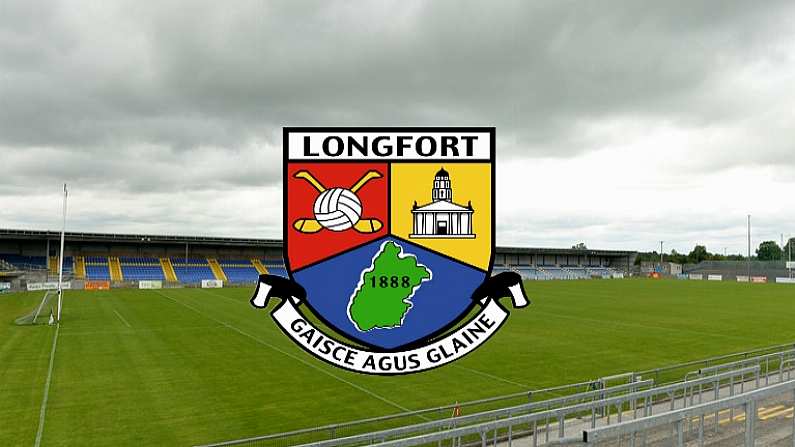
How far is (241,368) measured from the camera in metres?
22.0

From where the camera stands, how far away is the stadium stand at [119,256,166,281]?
76500 millimetres

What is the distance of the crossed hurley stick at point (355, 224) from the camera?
22.2 ft

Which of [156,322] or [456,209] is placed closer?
[456,209]

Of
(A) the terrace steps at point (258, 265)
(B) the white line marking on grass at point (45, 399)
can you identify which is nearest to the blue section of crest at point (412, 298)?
(B) the white line marking on grass at point (45, 399)

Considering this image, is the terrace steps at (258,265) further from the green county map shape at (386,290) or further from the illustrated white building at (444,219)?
the illustrated white building at (444,219)

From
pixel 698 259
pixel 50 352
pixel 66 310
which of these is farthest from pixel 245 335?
pixel 698 259

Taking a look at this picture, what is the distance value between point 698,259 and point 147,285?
17754cm

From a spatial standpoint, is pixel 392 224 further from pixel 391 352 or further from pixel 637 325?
pixel 637 325

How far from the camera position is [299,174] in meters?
6.86

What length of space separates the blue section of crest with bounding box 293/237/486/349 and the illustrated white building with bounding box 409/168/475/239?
0.81 ft

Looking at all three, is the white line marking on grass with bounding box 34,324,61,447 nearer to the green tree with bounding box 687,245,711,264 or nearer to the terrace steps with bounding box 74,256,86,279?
the terrace steps with bounding box 74,256,86,279

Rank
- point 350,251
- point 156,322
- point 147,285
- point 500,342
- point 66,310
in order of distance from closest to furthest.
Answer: point 350,251 → point 500,342 → point 156,322 → point 66,310 → point 147,285

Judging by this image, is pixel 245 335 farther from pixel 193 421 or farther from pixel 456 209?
pixel 456 209

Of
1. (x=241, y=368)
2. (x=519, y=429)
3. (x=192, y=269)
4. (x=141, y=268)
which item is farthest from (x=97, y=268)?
(x=519, y=429)
